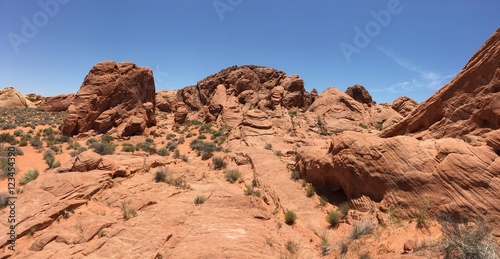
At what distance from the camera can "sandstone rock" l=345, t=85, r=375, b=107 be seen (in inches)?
1716

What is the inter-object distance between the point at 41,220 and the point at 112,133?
679 inches

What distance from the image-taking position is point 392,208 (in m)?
8.11

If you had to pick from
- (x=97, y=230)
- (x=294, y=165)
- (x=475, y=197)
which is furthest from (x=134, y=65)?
(x=475, y=197)

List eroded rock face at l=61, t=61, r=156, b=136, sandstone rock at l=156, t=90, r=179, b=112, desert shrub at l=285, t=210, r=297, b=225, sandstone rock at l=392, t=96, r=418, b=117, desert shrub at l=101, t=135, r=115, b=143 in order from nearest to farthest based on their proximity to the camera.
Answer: desert shrub at l=285, t=210, r=297, b=225, desert shrub at l=101, t=135, r=115, b=143, eroded rock face at l=61, t=61, r=156, b=136, sandstone rock at l=392, t=96, r=418, b=117, sandstone rock at l=156, t=90, r=179, b=112

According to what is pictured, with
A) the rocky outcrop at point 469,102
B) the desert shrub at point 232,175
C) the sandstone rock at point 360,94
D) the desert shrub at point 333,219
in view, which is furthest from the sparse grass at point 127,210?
the sandstone rock at point 360,94

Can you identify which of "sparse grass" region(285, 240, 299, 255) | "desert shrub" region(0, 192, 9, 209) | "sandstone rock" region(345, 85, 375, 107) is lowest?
"sparse grass" region(285, 240, 299, 255)

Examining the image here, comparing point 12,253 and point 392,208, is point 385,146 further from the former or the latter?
point 12,253

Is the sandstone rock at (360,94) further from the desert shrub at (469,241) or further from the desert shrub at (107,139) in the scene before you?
the desert shrub at (469,241)

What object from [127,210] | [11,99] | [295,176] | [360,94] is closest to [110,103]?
[127,210]

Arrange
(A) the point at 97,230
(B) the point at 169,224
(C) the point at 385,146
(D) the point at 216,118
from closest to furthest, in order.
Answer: (A) the point at 97,230 < (B) the point at 169,224 < (C) the point at 385,146 < (D) the point at 216,118

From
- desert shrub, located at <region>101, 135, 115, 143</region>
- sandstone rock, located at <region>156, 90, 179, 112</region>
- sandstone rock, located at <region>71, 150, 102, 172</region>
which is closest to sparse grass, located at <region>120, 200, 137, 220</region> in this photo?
sandstone rock, located at <region>71, 150, 102, 172</region>

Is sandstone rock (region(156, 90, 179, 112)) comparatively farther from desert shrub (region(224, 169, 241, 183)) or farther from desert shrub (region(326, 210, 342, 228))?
desert shrub (region(326, 210, 342, 228))

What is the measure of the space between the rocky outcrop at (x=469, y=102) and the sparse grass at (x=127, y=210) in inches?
457

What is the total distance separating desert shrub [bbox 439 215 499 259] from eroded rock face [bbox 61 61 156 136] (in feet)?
77.6
